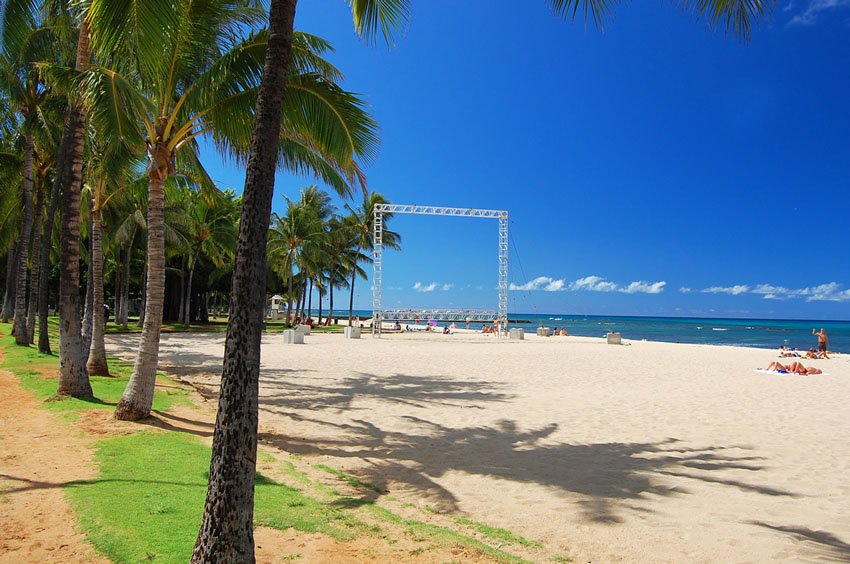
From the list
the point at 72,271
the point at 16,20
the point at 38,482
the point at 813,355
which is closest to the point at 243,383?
the point at 38,482

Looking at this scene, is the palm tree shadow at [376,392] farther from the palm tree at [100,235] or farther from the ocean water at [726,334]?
the ocean water at [726,334]

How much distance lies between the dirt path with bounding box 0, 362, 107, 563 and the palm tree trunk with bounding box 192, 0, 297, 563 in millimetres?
1008

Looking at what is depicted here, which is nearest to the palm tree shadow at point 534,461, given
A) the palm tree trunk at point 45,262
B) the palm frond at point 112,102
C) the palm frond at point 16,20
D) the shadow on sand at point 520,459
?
the shadow on sand at point 520,459

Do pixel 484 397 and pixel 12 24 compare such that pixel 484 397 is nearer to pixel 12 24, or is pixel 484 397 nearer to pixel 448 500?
→ pixel 448 500

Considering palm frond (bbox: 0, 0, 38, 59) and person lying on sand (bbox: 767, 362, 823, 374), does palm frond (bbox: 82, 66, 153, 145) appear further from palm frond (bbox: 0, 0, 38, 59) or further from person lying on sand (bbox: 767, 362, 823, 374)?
person lying on sand (bbox: 767, 362, 823, 374)

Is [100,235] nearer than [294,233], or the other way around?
[100,235]

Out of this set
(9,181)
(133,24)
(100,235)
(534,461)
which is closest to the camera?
(133,24)

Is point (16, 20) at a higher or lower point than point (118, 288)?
higher

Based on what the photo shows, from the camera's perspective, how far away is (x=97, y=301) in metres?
9.77

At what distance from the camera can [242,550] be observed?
2.55 meters

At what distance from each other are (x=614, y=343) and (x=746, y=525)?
26642mm

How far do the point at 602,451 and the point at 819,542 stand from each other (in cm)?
255

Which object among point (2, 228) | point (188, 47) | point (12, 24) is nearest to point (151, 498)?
point (188, 47)

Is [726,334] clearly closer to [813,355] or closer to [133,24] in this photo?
[813,355]
